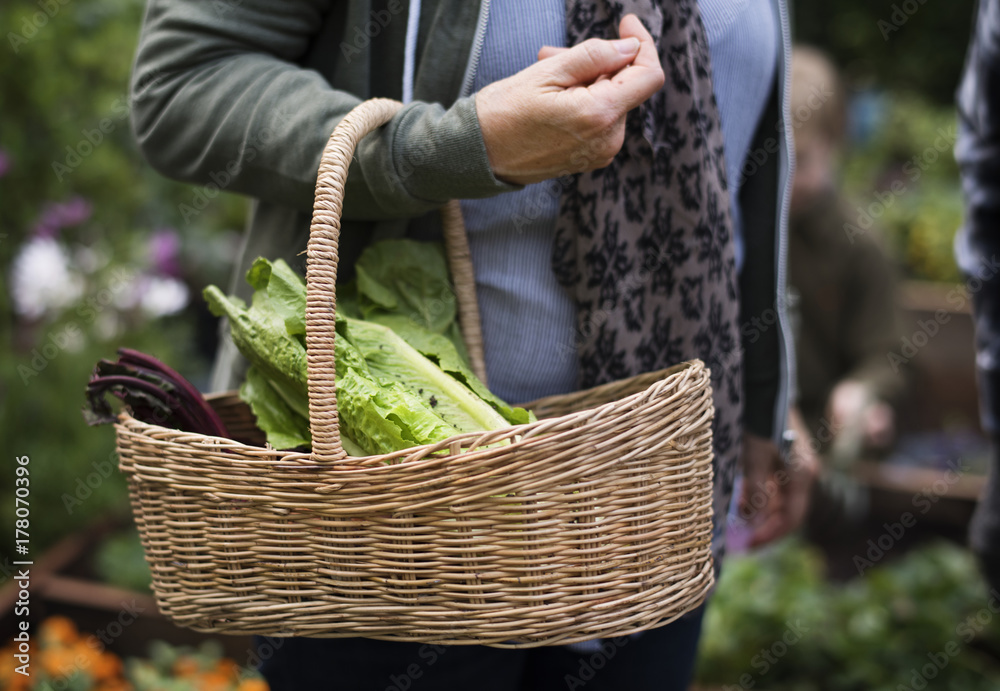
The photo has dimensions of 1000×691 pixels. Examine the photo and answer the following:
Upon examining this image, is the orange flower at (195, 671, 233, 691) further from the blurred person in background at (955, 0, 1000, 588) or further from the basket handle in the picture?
the blurred person in background at (955, 0, 1000, 588)

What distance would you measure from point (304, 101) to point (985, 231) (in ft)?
5.54

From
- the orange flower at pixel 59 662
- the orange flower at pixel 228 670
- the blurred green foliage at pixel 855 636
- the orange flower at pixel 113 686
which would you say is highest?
the orange flower at pixel 59 662

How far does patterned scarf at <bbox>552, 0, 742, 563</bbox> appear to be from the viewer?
109 centimetres

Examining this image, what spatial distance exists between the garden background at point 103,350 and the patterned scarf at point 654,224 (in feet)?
5.86

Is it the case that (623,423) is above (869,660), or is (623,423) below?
above

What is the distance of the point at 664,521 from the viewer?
36.8 inches

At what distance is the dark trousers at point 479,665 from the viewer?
1079 millimetres

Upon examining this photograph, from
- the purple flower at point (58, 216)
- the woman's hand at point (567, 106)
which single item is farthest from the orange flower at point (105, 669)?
the woman's hand at point (567, 106)

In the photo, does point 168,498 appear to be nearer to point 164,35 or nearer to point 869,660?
point 164,35

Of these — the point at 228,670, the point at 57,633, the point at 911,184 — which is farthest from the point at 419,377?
the point at 911,184

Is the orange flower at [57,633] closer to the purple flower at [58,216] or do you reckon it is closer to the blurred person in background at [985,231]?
the purple flower at [58,216]

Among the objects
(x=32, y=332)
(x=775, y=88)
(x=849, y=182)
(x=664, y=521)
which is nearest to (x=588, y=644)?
(x=664, y=521)

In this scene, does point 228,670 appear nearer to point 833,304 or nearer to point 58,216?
point 58,216

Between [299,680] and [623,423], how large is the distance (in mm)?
646
